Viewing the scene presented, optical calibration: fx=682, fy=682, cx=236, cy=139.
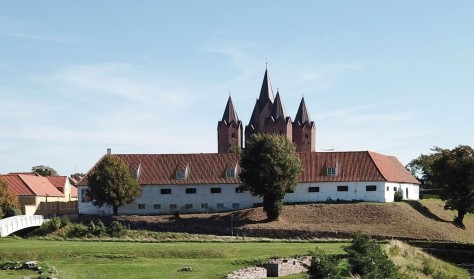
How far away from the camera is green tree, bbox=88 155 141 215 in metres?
65.9

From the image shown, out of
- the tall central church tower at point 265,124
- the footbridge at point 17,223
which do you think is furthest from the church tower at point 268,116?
the footbridge at point 17,223

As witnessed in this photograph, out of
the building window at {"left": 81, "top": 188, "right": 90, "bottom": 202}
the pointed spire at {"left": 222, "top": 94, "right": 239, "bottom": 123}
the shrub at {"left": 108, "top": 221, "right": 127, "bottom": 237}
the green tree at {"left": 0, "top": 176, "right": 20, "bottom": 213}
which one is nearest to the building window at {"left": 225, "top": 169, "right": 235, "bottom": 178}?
the building window at {"left": 81, "top": 188, "right": 90, "bottom": 202}

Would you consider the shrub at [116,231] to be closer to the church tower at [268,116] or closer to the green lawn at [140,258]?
the green lawn at [140,258]

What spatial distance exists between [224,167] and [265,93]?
29.1 m

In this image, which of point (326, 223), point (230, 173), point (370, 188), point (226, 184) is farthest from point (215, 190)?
point (370, 188)

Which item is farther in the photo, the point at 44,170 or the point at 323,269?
the point at 44,170

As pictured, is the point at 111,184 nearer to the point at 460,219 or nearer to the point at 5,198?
the point at 5,198

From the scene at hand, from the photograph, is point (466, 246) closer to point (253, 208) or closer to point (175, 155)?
point (253, 208)

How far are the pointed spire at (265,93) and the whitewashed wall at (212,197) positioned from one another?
99.5ft

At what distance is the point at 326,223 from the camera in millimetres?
63156

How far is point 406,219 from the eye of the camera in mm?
64125

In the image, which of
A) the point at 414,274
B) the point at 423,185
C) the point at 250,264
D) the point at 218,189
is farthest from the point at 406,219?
the point at 423,185

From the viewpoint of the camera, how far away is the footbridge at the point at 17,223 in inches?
2064

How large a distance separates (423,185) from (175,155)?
181 feet
